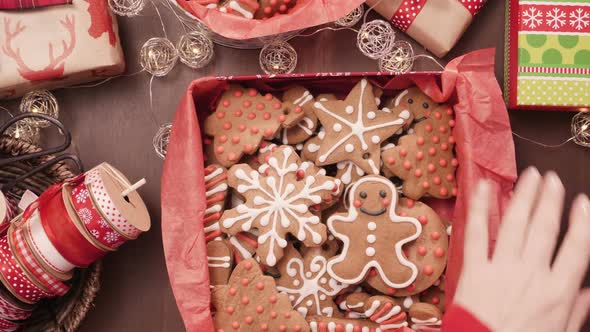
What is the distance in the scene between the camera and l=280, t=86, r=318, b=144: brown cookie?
3.59 ft

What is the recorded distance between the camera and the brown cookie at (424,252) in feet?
3.36

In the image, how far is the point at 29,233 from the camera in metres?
0.99

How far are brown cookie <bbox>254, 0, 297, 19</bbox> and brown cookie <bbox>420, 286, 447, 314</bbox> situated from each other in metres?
0.60

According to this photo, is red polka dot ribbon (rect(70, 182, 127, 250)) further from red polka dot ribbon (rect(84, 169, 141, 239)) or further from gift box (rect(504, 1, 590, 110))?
gift box (rect(504, 1, 590, 110))

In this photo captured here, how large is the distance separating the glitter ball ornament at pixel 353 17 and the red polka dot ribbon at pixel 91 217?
0.59m

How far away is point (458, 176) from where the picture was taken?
1053mm

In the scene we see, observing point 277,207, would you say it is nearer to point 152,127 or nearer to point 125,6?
point 152,127

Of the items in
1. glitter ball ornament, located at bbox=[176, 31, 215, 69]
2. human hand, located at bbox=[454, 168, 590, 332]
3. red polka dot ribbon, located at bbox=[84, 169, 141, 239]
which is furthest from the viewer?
glitter ball ornament, located at bbox=[176, 31, 215, 69]

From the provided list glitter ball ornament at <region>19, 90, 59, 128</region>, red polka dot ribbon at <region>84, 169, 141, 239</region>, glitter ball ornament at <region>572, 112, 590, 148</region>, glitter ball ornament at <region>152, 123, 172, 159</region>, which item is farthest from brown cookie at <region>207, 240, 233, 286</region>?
glitter ball ornament at <region>572, 112, 590, 148</region>

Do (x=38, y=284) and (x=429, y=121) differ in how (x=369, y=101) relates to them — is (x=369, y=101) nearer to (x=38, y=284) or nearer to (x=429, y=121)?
(x=429, y=121)

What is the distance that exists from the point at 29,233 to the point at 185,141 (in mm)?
311

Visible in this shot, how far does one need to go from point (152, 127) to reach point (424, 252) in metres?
0.61

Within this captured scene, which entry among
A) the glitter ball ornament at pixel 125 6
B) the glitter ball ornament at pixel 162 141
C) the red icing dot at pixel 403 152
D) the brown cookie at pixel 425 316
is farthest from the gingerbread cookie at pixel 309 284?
the glitter ball ornament at pixel 125 6

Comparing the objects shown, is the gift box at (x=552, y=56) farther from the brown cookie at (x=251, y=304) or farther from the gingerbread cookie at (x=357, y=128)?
the brown cookie at (x=251, y=304)
